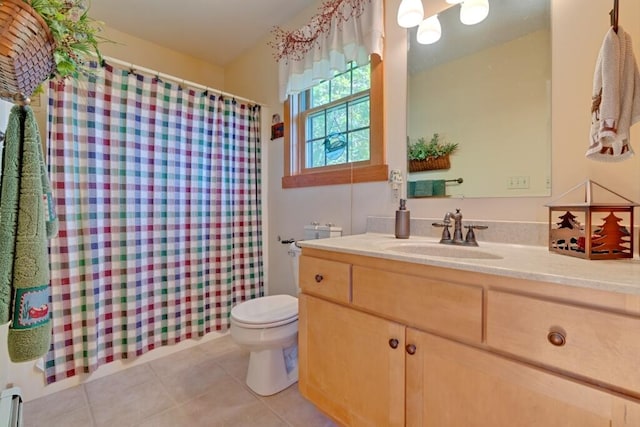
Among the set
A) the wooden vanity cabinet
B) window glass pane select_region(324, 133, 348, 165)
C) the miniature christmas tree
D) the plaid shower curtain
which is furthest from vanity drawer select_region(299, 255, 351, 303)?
the plaid shower curtain

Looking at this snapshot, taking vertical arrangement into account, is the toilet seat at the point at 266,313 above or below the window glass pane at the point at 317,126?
below

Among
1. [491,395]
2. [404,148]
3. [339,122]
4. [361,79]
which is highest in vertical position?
[361,79]

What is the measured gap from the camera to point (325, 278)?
121 cm

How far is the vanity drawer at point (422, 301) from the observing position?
823 millimetres

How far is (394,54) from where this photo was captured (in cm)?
161

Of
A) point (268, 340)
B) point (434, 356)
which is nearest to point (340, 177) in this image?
point (268, 340)

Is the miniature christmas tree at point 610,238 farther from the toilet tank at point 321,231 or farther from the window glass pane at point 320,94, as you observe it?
the window glass pane at point 320,94

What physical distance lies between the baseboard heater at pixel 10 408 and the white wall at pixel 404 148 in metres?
1.48

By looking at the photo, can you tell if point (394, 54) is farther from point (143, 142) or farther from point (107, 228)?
point (107, 228)

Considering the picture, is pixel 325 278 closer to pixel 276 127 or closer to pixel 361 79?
pixel 361 79

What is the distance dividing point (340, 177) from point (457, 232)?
831mm

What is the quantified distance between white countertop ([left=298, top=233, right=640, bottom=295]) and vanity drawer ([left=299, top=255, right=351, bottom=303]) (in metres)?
0.07

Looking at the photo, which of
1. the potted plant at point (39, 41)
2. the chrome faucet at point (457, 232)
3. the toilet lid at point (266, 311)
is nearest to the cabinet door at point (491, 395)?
the chrome faucet at point (457, 232)

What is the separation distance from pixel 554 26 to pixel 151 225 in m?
2.30
